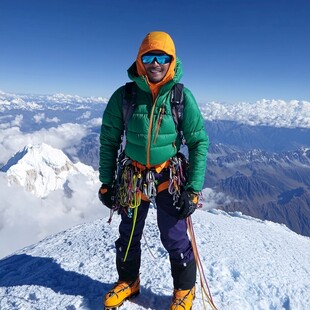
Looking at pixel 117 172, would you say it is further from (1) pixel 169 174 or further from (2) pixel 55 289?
(2) pixel 55 289

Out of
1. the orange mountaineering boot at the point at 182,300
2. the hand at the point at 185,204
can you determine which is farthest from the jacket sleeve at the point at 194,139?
the orange mountaineering boot at the point at 182,300

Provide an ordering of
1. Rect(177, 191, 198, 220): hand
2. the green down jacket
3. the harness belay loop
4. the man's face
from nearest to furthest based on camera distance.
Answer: the man's face < the green down jacket < Rect(177, 191, 198, 220): hand < the harness belay loop

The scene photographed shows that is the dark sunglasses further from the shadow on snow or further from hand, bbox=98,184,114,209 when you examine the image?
the shadow on snow

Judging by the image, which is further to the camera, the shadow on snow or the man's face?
the shadow on snow

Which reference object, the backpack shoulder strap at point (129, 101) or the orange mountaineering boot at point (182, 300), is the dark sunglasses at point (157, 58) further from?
the orange mountaineering boot at point (182, 300)

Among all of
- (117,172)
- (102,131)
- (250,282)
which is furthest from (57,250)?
(250,282)

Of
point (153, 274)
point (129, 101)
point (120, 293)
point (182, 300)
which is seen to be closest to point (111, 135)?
point (129, 101)

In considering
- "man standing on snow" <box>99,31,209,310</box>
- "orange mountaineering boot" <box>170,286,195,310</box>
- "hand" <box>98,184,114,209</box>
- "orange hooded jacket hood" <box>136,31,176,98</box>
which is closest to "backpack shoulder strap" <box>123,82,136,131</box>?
"man standing on snow" <box>99,31,209,310</box>

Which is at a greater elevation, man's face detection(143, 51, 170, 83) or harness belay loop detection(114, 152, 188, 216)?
man's face detection(143, 51, 170, 83)

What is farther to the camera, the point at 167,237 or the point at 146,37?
the point at 167,237
